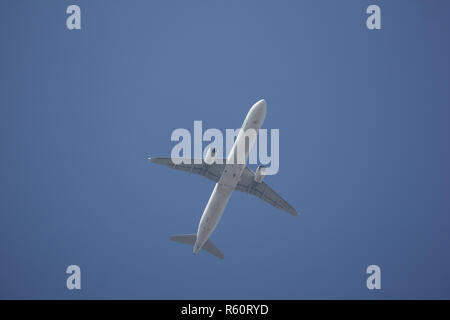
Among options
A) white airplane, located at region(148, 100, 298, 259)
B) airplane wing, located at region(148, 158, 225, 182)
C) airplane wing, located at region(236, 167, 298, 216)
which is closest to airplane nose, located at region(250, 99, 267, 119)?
white airplane, located at region(148, 100, 298, 259)

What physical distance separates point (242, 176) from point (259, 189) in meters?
2.73

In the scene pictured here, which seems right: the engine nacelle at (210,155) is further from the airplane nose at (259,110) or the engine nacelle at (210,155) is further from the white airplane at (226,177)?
the airplane nose at (259,110)

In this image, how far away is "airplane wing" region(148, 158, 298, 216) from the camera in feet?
170

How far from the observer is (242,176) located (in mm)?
53250

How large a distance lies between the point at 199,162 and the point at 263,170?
745 cm

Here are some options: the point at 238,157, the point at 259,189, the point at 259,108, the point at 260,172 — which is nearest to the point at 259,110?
the point at 259,108

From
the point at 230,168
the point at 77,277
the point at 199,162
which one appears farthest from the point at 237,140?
the point at 77,277

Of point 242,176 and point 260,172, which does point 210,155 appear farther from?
point 242,176

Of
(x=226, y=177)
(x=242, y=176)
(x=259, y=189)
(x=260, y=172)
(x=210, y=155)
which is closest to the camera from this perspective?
(x=226, y=177)

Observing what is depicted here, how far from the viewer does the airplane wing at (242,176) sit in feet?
170

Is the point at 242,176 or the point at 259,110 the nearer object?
the point at 259,110

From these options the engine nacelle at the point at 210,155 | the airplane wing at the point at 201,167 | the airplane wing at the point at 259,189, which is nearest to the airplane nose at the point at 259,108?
the engine nacelle at the point at 210,155

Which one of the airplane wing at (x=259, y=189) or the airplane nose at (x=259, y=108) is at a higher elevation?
the airplane nose at (x=259, y=108)
